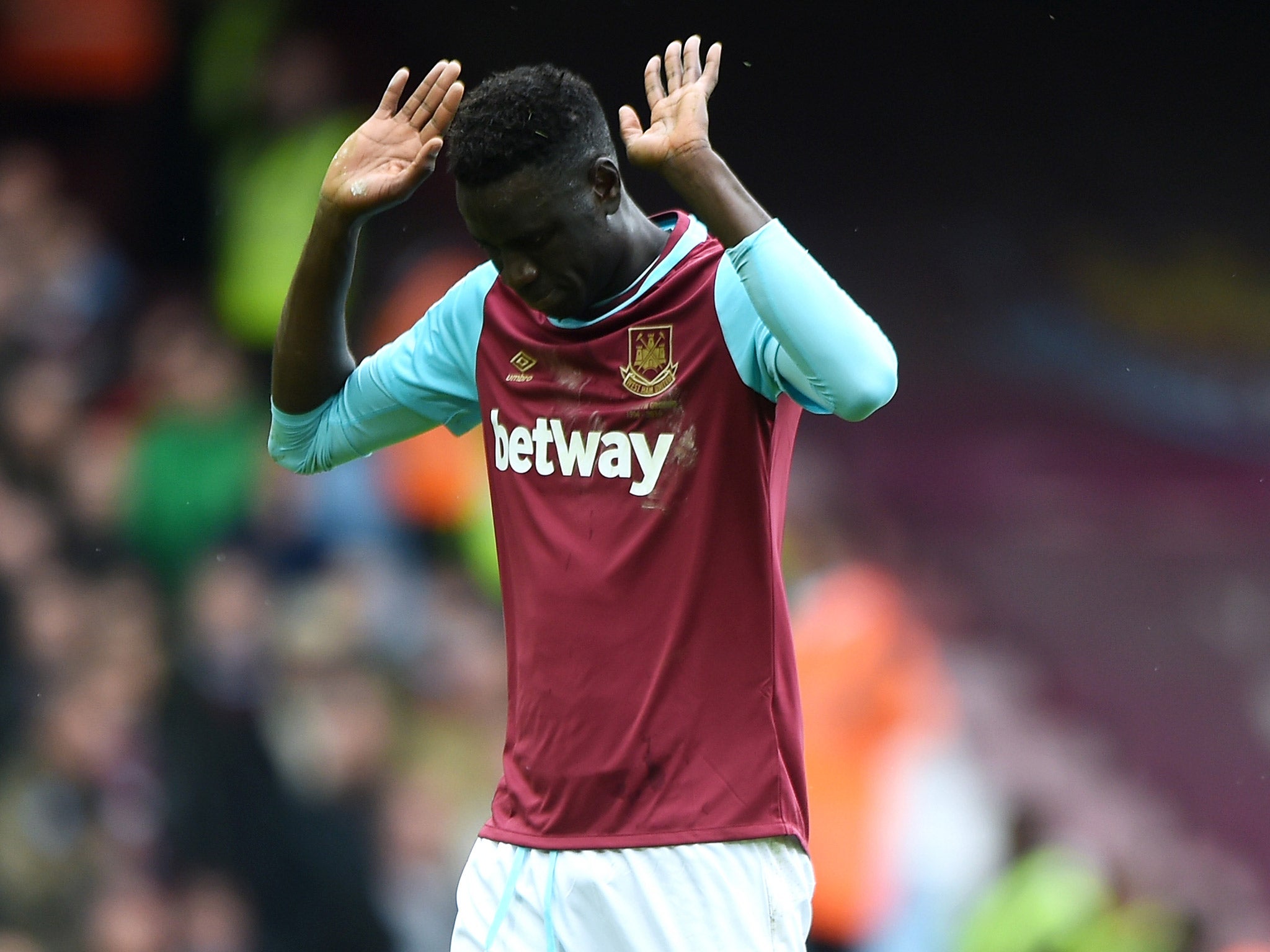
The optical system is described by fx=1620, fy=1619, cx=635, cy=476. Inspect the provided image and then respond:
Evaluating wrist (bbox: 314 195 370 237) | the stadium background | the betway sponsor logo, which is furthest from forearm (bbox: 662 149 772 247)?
the stadium background

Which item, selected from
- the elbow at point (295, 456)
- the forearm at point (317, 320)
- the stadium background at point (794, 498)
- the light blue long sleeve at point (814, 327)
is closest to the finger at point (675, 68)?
the light blue long sleeve at point (814, 327)

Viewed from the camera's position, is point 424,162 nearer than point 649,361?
No

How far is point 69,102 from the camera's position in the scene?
4.42 metres

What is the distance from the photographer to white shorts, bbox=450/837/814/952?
6.01 ft

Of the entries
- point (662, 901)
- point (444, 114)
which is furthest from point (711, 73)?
point (662, 901)

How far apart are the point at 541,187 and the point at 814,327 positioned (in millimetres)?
367

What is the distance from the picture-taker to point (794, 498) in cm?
414

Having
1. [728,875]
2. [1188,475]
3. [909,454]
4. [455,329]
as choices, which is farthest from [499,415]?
[1188,475]

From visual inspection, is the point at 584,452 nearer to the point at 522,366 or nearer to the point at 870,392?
the point at 522,366

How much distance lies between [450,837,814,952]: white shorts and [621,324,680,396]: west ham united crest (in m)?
0.53

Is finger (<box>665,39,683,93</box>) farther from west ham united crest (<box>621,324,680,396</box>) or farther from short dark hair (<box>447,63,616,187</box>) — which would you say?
west ham united crest (<box>621,324,680,396</box>)

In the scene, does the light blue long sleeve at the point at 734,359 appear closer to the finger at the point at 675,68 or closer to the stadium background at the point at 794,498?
the finger at the point at 675,68

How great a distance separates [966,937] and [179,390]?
2466mm

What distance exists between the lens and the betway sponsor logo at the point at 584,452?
1882mm
